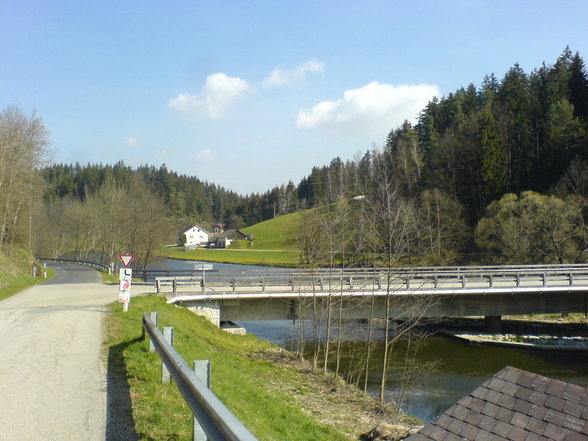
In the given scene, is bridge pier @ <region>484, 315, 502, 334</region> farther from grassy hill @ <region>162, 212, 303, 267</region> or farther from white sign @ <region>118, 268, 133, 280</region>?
grassy hill @ <region>162, 212, 303, 267</region>

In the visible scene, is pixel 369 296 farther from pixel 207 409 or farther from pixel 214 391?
pixel 207 409

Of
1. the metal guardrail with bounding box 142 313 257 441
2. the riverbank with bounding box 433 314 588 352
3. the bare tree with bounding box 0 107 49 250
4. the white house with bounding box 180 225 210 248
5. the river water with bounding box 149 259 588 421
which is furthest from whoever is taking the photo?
the white house with bounding box 180 225 210 248

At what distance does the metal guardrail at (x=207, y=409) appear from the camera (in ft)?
11.7

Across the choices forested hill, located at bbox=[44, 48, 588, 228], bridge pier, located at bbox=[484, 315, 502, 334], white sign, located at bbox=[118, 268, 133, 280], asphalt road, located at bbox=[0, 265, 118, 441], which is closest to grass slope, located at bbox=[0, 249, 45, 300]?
forested hill, located at bbox=[44, 48, 588, 228]

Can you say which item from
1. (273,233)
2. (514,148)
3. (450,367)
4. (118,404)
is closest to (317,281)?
(450,367)

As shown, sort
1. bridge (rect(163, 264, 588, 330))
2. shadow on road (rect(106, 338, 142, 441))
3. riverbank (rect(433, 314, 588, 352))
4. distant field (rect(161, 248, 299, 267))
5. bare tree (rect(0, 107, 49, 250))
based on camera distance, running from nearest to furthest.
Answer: shadow on road (rect(106, 338, 142, 441)), bridge (rect(163, 264, 588, 330)), riverbank (rect(433, 314, 588, 352)), bare tree (rect(0, 107, 49, 250)), distant field (rect(161, 248, 299, 267))

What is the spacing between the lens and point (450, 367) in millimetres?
23922

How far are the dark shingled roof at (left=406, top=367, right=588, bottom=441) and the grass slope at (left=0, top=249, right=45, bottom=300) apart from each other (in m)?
24.4

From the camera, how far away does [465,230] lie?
58.5 meters

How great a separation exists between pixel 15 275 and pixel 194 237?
126 meters

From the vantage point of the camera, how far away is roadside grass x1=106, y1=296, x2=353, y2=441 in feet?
22.3

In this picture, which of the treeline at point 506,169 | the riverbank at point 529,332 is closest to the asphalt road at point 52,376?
the riverbank at point 529,332

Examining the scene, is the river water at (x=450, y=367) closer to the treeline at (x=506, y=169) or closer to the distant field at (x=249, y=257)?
the treeline at (x=506, y=169)

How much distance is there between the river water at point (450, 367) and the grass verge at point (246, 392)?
3.44 meters
